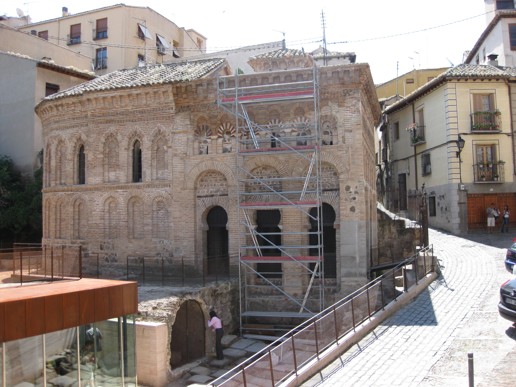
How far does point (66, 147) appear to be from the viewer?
22.0m

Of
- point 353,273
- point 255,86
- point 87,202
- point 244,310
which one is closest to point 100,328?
point 244,310

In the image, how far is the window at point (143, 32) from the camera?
38.5m

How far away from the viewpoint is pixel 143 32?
38.5m

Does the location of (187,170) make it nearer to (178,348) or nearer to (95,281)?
(178,348)

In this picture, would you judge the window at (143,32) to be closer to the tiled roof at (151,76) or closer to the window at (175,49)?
the window at (175,49)

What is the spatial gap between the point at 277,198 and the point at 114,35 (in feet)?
86.7

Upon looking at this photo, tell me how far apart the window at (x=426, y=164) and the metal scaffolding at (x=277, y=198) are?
14.1 metres

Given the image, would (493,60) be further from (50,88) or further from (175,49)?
(50,88)

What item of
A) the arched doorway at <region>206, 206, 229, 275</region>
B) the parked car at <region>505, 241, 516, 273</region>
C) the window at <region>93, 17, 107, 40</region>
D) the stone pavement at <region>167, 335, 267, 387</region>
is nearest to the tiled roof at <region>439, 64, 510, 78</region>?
the parked car at <region>505, 241, 516, 273</region>

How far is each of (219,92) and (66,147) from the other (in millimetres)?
8581

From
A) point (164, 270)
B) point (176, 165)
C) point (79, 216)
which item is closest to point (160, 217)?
point (164, 270)

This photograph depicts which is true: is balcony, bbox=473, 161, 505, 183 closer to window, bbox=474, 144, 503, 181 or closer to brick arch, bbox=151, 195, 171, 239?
window, bbox=474, 144, 503, 181

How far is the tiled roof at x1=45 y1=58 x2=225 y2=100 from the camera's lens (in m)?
19.8

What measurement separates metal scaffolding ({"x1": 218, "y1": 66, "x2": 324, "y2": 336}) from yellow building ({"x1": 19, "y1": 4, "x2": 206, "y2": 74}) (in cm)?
2171
